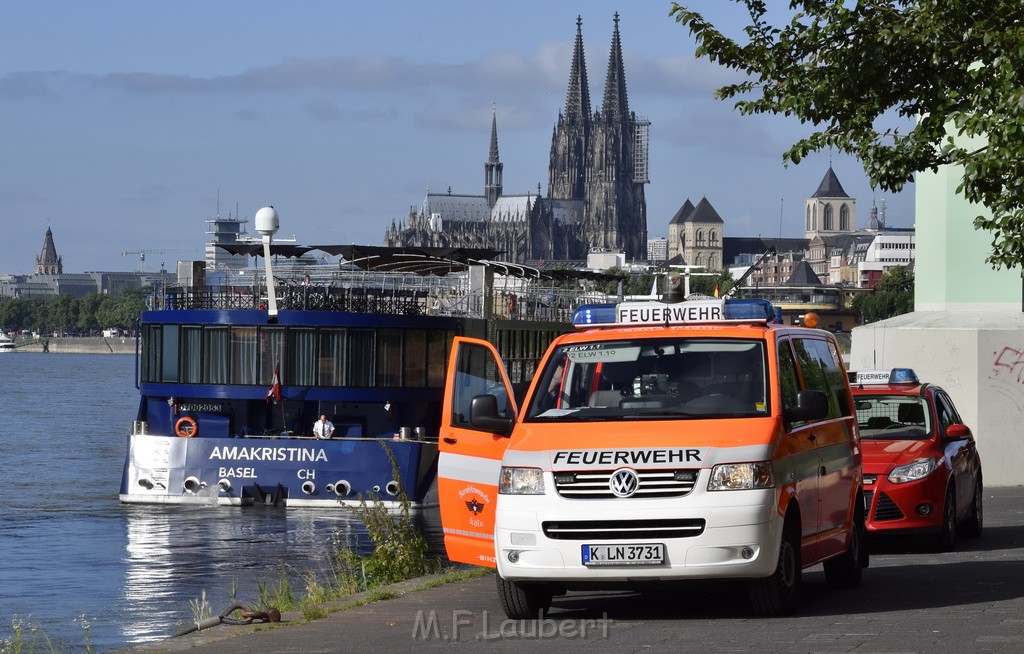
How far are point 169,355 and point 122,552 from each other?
7.69 meters

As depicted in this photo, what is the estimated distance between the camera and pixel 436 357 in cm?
3294

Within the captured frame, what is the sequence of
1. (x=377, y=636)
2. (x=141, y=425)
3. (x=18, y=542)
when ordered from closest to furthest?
1. (x=377, y=636)
2. (x=18, y=542)
3. (x=141, y=425)

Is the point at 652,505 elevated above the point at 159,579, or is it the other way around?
the point at 652,505

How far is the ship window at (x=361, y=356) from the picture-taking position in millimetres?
31531

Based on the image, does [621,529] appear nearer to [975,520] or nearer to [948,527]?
[948,527]

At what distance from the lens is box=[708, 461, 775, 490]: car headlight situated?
9.46m

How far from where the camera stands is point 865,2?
1270 centimetres

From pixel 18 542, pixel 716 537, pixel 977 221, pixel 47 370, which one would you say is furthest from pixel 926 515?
pixel 47 370

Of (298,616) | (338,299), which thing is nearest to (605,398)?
(298,616)

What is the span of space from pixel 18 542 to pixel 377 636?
1891 centimetres

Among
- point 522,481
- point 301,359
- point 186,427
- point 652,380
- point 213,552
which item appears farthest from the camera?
point 301,359

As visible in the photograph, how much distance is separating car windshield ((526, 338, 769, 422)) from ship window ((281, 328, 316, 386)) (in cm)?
2105

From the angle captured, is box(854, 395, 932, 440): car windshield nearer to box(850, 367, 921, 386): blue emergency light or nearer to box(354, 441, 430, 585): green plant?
box(850, 367, 921, 386): blue emergency light

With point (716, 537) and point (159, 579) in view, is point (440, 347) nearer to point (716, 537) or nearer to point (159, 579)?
point (159, 579)
